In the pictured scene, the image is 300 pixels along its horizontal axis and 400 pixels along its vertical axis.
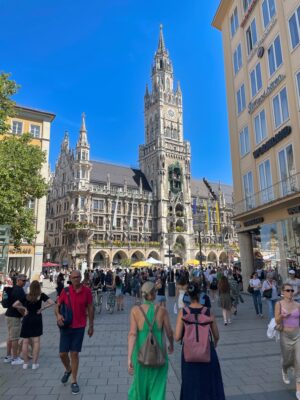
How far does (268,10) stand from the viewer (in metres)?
17.6

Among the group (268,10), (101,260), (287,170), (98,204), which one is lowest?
(101,260)

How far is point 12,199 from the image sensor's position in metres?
19.0

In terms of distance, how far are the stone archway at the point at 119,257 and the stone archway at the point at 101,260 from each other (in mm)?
2383

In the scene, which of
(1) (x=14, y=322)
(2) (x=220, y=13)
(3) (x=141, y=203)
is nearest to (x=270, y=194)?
(1) (x=14, y=322)

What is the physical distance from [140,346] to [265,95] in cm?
1720

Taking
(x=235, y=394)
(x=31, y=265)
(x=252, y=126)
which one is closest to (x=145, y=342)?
(x=235, y=394)

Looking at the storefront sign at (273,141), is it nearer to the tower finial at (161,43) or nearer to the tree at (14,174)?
the tree at (14,174)

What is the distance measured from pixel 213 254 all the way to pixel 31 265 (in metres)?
55.6

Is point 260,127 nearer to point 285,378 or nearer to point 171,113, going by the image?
point 285,378

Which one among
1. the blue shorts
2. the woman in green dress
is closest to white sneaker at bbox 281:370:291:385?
the woman in green dress

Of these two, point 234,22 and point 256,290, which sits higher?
point 234,22

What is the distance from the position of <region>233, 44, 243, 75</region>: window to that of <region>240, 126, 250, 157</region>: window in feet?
15.5

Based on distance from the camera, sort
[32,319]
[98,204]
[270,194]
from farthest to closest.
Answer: [98,204], [270,194], [32,319]

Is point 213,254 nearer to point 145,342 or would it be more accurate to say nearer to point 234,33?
point 234,33
